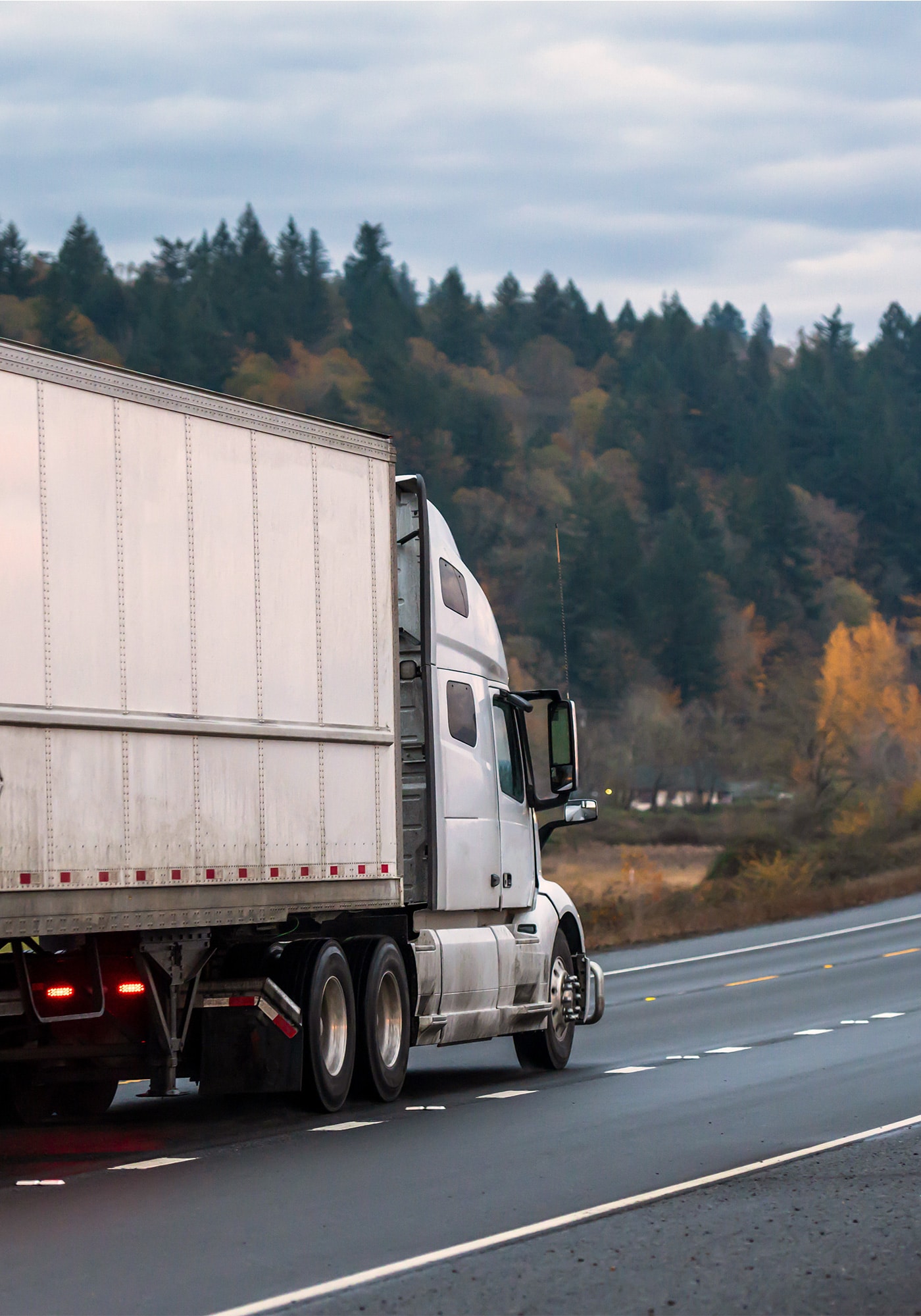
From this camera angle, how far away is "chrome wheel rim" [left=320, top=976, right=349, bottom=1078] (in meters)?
13.3

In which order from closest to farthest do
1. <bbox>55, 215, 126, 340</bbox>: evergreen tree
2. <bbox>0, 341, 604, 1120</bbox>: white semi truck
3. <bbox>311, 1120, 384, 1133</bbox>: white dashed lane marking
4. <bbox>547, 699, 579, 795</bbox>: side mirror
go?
<bbox>0, 341, 604, 1120</bbox>: white semi truck, <bbox>311, 1120, 384, 1133</bbox>: white dashed lane marking, <bbox>547, 699, 579, 795</bbox>: side mirror, <bbox>55, 215, 126, 340</bbox>: evergreen tree

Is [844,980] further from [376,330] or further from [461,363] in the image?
[461,363]

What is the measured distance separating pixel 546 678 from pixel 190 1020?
104 metres

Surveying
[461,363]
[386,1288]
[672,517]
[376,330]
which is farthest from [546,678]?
[386,1288]

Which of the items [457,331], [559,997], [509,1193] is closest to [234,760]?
[509,1193]

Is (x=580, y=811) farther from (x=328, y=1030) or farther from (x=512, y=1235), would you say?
(x=512, y=1235)

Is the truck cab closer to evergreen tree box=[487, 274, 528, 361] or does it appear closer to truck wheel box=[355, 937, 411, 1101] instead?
truck wheel box=[355, 937, 411, 1101]

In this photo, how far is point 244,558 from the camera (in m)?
12.5

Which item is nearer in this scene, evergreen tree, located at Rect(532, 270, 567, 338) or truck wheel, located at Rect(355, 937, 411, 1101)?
truck wheel, located at Rect(355, 937, 411, 1101)

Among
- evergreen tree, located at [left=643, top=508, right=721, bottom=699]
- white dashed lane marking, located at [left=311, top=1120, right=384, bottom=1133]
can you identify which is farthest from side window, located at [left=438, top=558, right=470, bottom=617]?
evergreen tree, located at [left=643, top=508, right=721, bottom=699]

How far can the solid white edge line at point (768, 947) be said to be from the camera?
29.0m

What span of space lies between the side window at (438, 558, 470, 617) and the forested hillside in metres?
79.3

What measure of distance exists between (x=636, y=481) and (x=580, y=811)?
141087 mm

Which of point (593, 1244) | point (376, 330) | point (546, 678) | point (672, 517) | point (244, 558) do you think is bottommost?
point (593, 1244)
